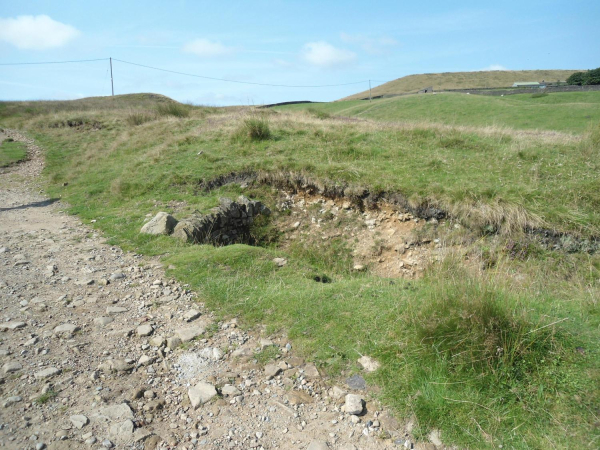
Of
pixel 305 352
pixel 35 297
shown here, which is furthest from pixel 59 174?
pixel 305 352

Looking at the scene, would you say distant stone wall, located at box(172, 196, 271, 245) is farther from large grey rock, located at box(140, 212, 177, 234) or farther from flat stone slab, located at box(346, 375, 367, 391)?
flat stone slab, located at box(346, 375, 367, 391)

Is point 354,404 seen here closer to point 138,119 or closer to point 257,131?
point 257,131

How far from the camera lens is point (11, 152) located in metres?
18.8

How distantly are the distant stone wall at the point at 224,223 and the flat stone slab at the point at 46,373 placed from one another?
153 inches

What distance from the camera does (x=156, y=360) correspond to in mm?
4090

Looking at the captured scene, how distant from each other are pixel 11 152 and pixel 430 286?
851 inches

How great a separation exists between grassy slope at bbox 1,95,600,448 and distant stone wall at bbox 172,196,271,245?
498mm

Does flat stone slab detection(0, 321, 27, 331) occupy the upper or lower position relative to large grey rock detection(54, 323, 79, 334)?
upper

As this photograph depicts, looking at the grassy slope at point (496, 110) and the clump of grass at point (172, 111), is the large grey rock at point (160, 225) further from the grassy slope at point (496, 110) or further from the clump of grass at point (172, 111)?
the clump of grass at point (172, 111)

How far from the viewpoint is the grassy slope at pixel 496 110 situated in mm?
23500

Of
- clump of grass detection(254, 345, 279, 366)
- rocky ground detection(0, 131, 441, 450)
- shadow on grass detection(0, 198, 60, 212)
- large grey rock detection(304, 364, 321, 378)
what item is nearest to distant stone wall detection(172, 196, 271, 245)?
rocky ground detection(0, 131, 441, 450)

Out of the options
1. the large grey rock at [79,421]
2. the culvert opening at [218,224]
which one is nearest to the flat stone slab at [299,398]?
the large grey rock at [79,421]

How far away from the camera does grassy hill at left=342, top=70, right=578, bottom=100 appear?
74688 mm

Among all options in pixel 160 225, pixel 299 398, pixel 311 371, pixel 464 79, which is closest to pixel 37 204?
pixel 160 225
